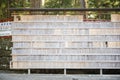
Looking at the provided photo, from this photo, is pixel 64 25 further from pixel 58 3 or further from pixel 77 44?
pixel 58 3

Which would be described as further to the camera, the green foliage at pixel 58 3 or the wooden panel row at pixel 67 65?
the green foliage at pixel 58 3

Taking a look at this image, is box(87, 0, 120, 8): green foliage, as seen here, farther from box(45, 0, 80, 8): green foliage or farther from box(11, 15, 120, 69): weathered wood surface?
box(11, 15, 120, 69): weathered wood surface

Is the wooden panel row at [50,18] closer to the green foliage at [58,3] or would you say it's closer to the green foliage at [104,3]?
the green foliage at [104,3]

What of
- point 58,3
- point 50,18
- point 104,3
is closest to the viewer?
point 50,18

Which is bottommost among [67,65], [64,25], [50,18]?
[67,65]

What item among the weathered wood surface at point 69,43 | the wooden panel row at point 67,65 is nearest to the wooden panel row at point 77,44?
the weathered wood surface at point 69,43

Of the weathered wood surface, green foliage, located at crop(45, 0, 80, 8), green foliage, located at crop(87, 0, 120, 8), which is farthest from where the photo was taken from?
green foliage, located at crop(45, 0, 80, 8)

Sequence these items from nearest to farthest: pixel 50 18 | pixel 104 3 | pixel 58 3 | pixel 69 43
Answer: pixel 69 43 → pixel 50 18 → pixel 104 3 → pixel 58 3

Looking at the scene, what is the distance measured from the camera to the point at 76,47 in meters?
9.48

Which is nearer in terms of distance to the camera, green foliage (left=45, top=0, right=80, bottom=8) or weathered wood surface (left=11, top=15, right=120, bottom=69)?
weathered wood surface (left=11, top=15, right=120, bottom=69)

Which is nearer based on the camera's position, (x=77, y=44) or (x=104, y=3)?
(x=77, y=44)

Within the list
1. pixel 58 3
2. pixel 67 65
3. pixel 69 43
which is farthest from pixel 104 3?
pixel 67 65

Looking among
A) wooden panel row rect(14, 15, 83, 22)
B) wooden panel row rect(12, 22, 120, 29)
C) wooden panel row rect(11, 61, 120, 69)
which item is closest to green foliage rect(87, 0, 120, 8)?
wooden panel row rect(12, 22, 120, 29)

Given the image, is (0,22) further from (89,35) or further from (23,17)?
(89,35)
